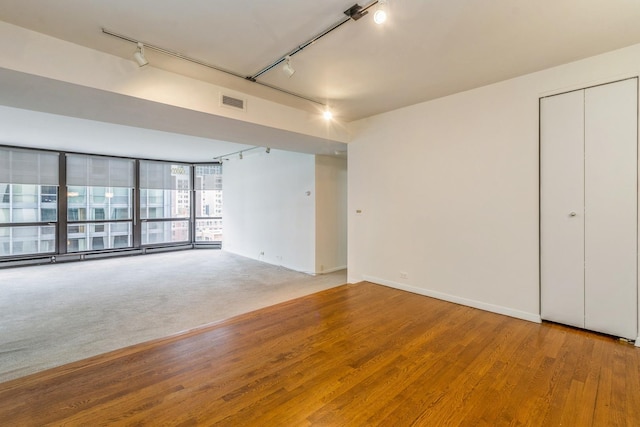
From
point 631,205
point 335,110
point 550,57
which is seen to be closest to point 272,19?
point 335,110

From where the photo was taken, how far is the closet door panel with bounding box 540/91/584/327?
2793 mm

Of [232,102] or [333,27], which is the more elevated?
[333,27]

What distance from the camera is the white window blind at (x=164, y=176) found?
27.6 ft

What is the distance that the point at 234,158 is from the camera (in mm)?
8102

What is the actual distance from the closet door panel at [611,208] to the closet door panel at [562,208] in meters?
0.06

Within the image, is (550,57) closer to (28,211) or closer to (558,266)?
(558,266)

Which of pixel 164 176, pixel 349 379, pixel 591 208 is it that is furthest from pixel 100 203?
pixel 591 208

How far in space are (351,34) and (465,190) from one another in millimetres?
2290

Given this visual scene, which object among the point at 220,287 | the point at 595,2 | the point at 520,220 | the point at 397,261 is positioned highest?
the point at 595,2

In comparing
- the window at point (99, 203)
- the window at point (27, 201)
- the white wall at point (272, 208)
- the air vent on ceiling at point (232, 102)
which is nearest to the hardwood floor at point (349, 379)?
the air vent on ceiling at point (232, 102)

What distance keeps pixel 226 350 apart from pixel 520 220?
332 centimetres

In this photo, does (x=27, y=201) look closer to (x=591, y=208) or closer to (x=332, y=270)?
(x=332, y=270)

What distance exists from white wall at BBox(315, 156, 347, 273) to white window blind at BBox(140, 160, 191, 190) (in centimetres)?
557

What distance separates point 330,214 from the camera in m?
5.94
